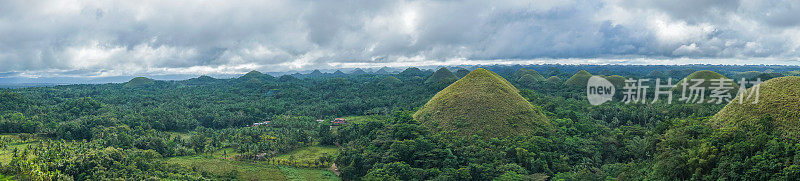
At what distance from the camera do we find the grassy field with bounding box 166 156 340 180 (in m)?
27.8

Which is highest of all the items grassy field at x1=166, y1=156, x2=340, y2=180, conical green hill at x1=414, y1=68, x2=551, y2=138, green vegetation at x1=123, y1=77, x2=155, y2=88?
green vegetation at x1=123, y1=77, x2=155, y2=88

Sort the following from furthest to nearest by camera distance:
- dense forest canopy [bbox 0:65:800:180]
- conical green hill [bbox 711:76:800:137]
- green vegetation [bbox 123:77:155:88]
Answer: green vegetation [bbox 123:77:155:88]
conical green hill [bbox 711:76:800:137]
dense forest canopy [bbox 0:65:800:180]

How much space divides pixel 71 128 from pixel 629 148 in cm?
5271

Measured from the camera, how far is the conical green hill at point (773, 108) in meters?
19.4

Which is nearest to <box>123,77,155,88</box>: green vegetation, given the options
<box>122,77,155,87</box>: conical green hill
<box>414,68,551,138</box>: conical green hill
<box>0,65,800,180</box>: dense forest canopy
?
<box>122,77,155,87</box>: conical green hill

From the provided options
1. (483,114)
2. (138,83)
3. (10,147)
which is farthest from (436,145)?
(138,83)

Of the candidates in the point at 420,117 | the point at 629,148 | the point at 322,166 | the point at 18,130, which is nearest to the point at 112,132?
the point at 18,130

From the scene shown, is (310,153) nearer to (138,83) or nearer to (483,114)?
(483,114)

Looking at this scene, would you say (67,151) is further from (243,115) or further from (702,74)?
(702,74)

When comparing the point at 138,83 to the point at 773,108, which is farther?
the point at 138,83

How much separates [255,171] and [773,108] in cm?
3400

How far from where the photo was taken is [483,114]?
3212 cm

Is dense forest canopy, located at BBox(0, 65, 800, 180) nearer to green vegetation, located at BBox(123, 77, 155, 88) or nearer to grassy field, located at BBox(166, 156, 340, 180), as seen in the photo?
grassy field, located at BBox(166, 156, 340, 180)

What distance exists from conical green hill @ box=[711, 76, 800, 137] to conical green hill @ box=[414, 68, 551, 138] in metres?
11.3
